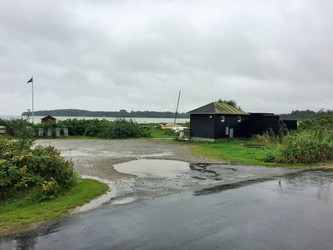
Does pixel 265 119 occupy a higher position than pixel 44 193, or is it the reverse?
pixel 265 119

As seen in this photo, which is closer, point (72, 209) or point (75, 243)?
point (75, 243)

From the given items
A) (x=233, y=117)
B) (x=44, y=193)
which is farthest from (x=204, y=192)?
(x=233, y=117)

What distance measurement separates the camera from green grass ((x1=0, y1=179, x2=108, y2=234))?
26.8 feet

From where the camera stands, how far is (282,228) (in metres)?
7.55

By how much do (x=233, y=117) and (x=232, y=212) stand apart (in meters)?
24.1

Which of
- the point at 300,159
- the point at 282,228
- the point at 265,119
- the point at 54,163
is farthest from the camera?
the point at 265,119

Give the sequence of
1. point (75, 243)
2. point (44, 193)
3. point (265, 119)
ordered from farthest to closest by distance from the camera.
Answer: point (265, 119), point (44, 193), point (75, 243)

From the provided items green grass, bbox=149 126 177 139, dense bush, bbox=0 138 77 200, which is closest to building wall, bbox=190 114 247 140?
green grass, bbox=149 126 177 139

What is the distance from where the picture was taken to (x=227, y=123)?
31.8 metres

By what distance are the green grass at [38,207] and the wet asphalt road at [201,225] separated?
0.71m

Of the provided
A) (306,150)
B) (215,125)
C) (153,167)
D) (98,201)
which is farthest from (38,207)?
(215,125)

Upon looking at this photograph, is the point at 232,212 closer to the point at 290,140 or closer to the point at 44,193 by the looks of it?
the point at 44,193

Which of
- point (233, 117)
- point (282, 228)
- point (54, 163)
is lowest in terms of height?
point (282, 228)

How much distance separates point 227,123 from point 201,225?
24.7 m
